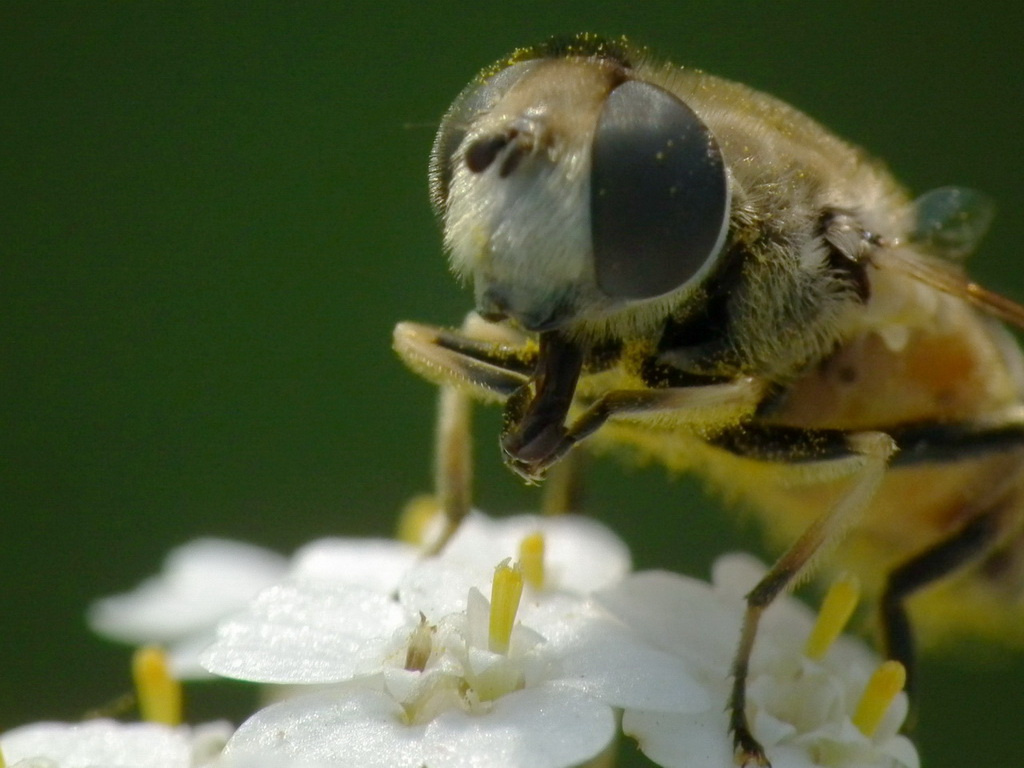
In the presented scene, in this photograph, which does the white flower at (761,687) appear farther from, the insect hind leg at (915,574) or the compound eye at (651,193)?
the compound eye at (651,193)

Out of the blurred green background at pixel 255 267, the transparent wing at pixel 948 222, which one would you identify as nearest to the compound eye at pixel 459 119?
the transparent wing at pixel 948 222

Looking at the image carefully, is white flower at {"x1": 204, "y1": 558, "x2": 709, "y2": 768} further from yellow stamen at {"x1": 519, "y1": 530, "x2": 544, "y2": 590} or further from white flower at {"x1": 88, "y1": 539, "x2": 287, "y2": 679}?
white flower at {"x1": 88, "y1": 539, "x2": 287, "y2": 679}

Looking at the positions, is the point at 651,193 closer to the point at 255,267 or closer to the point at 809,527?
the point at 809,527

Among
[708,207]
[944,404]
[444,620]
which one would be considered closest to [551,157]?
[708,207]

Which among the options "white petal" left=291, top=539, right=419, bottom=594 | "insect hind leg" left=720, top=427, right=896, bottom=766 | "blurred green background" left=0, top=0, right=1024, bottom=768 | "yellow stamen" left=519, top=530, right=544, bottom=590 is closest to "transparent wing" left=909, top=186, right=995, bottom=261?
"insect hind leg" left=720, top=427, right=896, bottom=766

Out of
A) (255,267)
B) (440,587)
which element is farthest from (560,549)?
(255,267)

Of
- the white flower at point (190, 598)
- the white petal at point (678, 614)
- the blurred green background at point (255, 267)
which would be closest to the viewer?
the white petal at point (678, 614)
